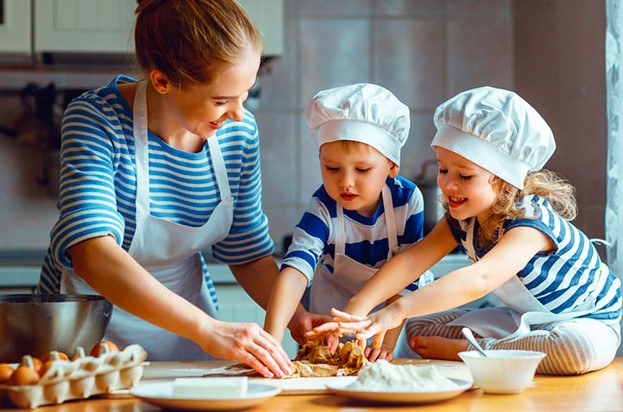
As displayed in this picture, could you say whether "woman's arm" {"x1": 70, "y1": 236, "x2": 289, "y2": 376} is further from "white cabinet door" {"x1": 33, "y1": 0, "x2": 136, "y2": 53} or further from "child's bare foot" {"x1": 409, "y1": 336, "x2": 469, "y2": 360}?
"white cabinet door" {"x1": 33, "y1": 0, "x2": 136, "y2": 53}

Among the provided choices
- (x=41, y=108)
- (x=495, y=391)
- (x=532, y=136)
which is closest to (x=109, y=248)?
(x=495, y=391)

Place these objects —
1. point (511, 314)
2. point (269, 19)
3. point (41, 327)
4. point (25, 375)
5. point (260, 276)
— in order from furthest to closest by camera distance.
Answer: point (269, 19) → point (260, 276) → point (511, 314) → point (41, 327) → point (25, 375)

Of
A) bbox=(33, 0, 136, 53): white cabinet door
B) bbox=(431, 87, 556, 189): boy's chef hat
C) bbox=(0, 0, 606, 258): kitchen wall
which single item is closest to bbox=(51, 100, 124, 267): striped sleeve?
bbox=(431, 87, 556, 189): boy's chef hat

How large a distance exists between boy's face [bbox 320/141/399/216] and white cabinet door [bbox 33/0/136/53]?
3.89 feet

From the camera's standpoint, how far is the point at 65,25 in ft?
8.27

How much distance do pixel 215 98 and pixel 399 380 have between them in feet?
1.72

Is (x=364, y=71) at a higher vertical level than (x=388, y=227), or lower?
higher

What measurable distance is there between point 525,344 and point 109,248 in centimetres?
65

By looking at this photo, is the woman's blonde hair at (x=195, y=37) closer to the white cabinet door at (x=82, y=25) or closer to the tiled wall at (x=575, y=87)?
the white cabinet door at (x=82, y=25)

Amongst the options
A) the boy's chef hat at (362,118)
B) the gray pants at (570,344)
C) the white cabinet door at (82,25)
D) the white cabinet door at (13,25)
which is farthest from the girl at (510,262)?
the white cabinet door at (13,25)

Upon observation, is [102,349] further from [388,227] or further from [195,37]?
[388,227]

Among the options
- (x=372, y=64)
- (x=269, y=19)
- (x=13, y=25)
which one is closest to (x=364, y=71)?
(x=372, y=64)

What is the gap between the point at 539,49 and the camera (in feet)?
9.37

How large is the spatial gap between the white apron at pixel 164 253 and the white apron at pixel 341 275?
0.20 m
